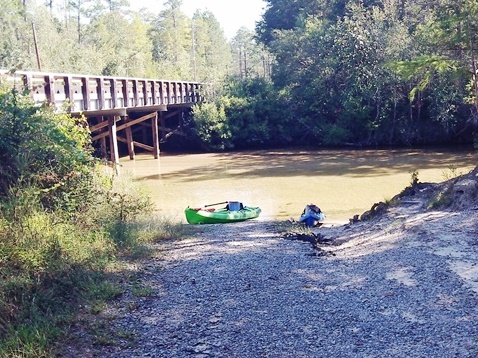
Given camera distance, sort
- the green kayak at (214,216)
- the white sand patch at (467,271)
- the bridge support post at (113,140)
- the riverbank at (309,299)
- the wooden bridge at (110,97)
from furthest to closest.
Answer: the bridge support post at (113,140)
the green kayak at (214,216)
the wooden bridge at (110,97)
the white sand patch at (467,271)
the riverbank at (309,299)

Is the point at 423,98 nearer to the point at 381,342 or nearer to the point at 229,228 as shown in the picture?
the point at 229,228

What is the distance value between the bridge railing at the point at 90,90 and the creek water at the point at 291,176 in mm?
3044

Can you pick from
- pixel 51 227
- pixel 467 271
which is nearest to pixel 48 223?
pixel 51 227

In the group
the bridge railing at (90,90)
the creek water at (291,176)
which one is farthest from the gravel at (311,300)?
the creek water at (291,176)

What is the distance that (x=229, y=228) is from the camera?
41.0 ft

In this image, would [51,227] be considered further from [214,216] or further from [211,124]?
[211,124]

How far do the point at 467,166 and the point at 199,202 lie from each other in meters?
14.5

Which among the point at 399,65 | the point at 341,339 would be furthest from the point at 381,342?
the point at 399,65

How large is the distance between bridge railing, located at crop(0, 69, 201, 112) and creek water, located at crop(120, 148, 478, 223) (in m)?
3.04

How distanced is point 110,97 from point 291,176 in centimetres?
927

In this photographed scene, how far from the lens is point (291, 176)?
2414 cm

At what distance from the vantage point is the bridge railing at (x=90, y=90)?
12281 millimetres

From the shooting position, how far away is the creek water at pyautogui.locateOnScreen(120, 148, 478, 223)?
715 inches

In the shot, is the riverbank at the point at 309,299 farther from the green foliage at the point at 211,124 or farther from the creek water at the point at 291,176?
the green foliage at the point at 211,124
